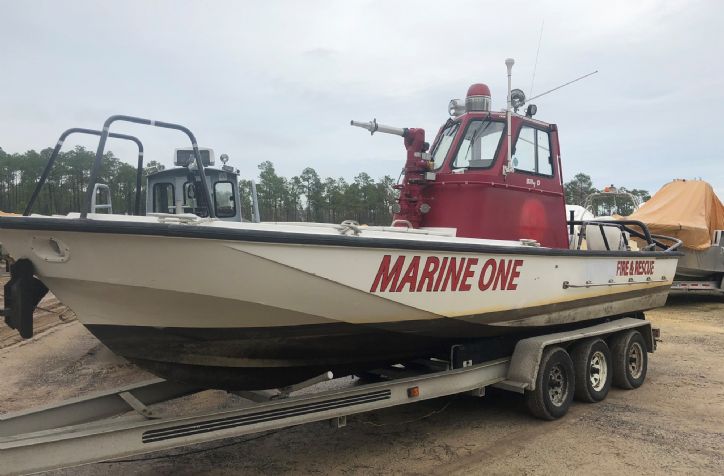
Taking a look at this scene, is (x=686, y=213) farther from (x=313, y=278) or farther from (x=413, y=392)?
(x=313, y=278)

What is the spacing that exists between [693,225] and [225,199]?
10246 mm

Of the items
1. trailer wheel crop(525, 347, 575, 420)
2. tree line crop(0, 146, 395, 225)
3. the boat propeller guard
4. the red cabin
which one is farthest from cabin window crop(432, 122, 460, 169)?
tree line crop(0, 146, 395, 225)

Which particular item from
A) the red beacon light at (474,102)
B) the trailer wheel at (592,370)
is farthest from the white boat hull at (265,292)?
the red beacon light at (474,102)

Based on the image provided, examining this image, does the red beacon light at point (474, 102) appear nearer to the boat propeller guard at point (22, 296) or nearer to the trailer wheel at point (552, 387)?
the trailer wheel at point (552, 387)

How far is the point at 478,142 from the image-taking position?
18.1 ft

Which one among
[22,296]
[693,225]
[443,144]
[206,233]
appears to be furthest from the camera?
[693,225]

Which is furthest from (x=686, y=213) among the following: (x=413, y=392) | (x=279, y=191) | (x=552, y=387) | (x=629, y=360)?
(x=279, y=191)

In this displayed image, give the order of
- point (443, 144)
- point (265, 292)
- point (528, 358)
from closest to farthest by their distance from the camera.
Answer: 1. point (265, 292)
2. point (528, 358)
3. point (443, 144)

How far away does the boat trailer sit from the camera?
2818 millimetres

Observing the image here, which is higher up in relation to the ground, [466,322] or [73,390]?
[466,322]

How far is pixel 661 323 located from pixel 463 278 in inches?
339

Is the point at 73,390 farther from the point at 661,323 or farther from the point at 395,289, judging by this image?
the point at 661,323

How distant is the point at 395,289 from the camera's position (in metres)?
3.54

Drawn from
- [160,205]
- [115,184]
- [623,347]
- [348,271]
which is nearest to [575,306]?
[623,347]
